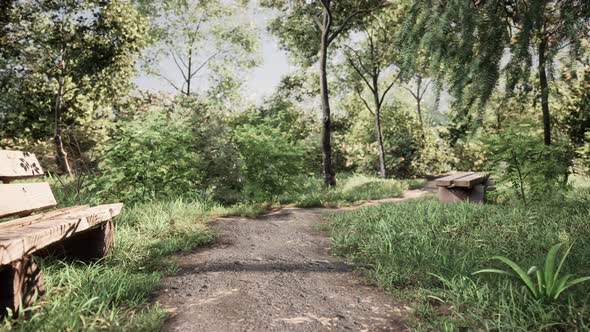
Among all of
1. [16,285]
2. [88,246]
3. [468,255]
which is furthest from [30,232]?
[468,255]

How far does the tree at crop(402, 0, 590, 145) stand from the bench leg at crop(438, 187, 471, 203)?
4.26 metres

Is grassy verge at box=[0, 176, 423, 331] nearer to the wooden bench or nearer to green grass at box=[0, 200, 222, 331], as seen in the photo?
green grass at box=[0, 200, 222, 331]

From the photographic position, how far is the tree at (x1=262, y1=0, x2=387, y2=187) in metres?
11.9

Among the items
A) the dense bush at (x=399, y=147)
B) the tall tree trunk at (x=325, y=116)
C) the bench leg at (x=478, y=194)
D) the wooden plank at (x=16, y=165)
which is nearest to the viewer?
the wooden plank at (x=16, y=165)

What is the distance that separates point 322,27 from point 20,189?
10.8 metres

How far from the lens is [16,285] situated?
2121mm

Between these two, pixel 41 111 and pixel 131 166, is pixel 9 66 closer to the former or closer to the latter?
pixel 41 111

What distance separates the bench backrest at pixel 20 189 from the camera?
110 inches

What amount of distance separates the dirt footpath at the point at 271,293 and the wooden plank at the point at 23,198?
1325 millimetres

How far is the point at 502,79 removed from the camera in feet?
10.6

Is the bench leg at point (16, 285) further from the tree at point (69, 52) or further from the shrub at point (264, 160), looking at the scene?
the tree at point (69, 52)

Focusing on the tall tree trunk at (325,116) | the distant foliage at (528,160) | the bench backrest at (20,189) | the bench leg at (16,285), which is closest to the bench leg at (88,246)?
the bench backrest at (20,189)

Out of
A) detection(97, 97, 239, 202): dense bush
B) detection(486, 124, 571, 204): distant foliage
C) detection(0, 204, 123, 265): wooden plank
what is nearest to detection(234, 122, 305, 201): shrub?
detection(97, 97, 239, 202): dense bush

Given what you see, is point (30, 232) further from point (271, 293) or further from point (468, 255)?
point (468, 255)
